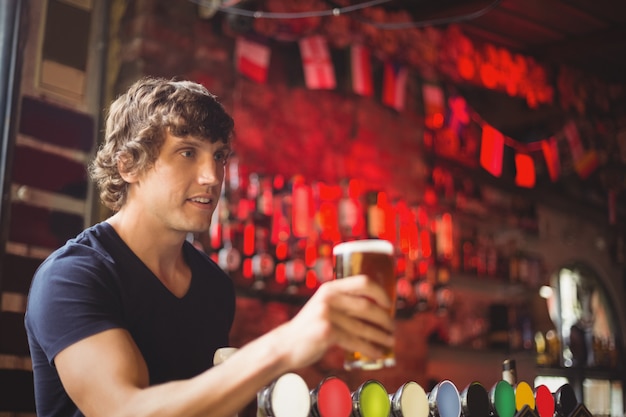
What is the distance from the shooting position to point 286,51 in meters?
5.09

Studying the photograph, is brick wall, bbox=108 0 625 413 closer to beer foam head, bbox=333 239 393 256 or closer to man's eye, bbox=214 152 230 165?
man's eye, bbox=214 152 230 165

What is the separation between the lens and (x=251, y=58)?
4559mm

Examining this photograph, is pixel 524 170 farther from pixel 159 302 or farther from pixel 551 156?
pixel 159 302

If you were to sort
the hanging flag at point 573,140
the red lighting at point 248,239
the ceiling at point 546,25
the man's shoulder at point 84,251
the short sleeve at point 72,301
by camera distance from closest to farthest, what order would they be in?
A: the short sleeve at point 72,301 → the man's shoulder at point 84,251 → the red lighting at point 248,239 → the ceiling at point 546,25 → the hanging flag at point 573,140

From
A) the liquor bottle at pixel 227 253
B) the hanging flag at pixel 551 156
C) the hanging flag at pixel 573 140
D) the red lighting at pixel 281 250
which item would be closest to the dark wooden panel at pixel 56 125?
the liquor bottle at pixel 227 253

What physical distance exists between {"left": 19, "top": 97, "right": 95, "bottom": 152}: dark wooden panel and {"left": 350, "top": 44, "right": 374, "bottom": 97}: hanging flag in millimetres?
2094

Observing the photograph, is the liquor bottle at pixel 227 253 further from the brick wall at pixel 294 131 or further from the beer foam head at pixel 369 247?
the beer foam head at pixel 369 247

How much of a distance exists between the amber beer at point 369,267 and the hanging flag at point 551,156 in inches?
215

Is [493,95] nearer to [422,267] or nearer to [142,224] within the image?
[422,267]

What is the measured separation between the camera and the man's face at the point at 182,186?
5.76 ft

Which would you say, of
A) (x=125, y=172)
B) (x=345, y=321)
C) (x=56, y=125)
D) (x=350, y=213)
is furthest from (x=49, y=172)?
(x=345, y=321)

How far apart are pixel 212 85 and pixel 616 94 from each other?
15.2ft

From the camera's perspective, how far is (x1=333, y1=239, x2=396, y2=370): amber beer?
1351mm

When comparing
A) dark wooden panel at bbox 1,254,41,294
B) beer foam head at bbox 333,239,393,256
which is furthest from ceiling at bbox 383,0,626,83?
beer foam head at bbox 333,239,393,256
